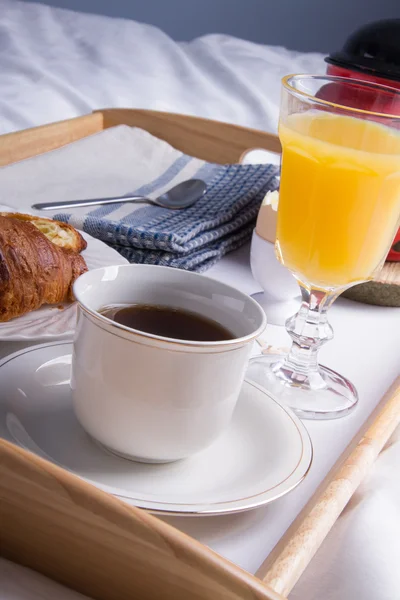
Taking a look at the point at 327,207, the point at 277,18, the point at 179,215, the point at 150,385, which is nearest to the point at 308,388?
the point at 327,207

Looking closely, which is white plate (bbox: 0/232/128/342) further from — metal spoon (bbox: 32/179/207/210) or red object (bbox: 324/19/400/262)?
red object (bbox: 324/19/400/262)

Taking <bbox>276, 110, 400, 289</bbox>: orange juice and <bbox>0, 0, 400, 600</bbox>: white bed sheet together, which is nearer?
<bbox>276, 110, 400, 289</bbox>: orange juice

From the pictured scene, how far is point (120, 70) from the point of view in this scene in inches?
74.9

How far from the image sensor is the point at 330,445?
60 centimetres

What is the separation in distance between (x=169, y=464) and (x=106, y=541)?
108 millimetres

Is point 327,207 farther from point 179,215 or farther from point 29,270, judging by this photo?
point 179,215

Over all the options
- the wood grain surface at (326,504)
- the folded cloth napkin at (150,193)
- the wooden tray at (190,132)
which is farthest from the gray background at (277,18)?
the wood grain surface at (326,504)

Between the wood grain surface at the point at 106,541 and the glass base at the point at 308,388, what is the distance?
0.92 feet

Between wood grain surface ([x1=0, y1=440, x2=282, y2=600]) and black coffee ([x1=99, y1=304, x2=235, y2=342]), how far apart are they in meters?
0.15

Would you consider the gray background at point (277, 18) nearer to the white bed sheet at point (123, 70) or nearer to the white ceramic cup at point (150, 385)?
the white bed sheet at point (123, 70)

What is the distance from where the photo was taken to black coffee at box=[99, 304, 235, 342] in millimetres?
495

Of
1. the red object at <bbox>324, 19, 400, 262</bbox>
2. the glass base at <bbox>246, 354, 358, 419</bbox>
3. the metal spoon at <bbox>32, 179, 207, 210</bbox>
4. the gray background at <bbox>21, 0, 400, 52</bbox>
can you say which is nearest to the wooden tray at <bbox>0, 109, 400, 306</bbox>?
the metal spoon at <bbox>32, 179, 207, 210</bbox>

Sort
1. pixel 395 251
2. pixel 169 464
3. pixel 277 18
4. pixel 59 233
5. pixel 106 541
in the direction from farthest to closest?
1. pixel 277 18
2. pixel 395 251
3. pixel 59 233
4. pixel 169 464
5. pixel 106 541

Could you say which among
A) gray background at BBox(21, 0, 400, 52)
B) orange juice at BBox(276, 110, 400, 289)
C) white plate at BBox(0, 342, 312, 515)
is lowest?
gray background at BBox(21, 0, 400, 52)
